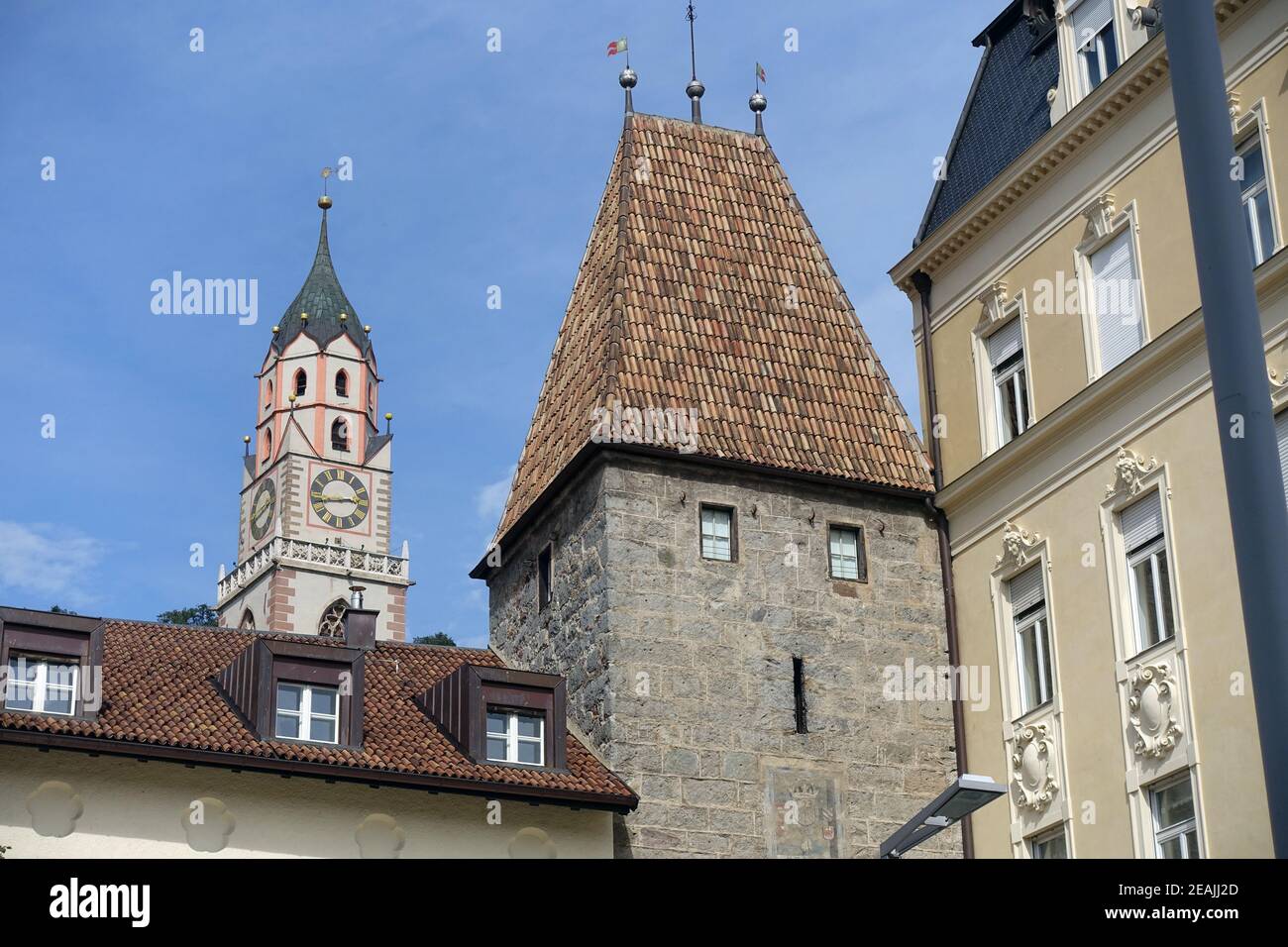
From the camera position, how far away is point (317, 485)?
112562 mm

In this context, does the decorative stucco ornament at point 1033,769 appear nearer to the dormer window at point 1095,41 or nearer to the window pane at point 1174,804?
the window pane at point 1174,804

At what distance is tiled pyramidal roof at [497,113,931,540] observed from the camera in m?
26.3

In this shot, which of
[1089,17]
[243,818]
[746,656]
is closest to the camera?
[243,818]

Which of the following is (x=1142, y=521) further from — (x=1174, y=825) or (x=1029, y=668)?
(x=1174, y=825)

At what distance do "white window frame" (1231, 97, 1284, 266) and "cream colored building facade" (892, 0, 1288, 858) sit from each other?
3cm

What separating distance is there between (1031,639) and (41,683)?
11977 millimetres

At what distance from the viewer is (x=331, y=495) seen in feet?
369

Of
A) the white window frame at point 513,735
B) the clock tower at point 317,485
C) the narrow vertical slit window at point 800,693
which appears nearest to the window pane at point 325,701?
the white window frame at point 513,735

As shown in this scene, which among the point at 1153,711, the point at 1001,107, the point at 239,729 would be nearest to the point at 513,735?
the point at 239,729

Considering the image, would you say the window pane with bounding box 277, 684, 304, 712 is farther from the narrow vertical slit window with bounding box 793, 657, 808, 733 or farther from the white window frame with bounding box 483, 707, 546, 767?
the narrow vertical slit window with bounding box 793, 657, 808, 733

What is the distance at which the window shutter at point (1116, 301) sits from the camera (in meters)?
22.6

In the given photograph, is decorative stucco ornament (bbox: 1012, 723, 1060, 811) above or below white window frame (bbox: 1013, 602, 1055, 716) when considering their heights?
below

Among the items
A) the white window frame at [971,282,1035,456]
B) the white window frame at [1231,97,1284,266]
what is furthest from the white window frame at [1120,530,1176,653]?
the white window frame at [971,282,1035,456]
